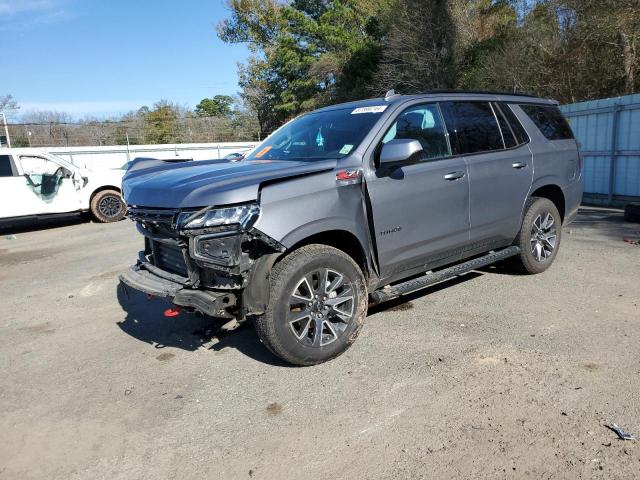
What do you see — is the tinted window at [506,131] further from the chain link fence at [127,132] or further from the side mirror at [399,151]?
the chain link fence at [127,132]

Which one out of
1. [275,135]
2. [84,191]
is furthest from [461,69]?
[275,135]

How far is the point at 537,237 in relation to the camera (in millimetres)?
5617

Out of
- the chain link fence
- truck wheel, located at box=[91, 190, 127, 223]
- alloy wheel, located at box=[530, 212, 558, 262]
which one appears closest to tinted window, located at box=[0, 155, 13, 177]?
truck wheel, located at box=[91, 190, 127, 223]

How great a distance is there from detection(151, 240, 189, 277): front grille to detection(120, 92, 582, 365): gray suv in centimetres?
2

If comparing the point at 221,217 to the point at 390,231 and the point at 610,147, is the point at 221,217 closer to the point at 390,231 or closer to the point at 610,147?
the point at 390,231

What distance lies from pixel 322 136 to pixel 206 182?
1388 millimetres

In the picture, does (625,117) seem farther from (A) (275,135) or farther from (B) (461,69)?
(B) (461,69)

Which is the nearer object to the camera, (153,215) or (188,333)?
(153,215)

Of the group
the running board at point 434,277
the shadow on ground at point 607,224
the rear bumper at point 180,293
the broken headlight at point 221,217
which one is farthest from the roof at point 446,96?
the shadow on ground at point 607,224

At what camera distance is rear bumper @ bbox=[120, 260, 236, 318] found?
3338 millimetres

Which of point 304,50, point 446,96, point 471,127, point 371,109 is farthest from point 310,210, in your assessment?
point 304,50

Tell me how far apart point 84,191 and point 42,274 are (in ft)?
18.2

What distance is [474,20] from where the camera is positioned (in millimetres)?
28094

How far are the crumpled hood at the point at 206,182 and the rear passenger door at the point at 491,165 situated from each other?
1.58 metres
